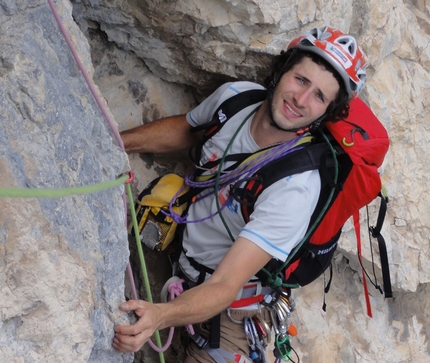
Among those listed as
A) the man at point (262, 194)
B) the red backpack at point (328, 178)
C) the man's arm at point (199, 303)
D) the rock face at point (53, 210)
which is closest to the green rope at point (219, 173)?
the man at point (262, 194)

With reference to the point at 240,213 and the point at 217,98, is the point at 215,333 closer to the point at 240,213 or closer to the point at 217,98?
the point at 240,213

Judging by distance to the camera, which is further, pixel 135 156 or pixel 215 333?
pixel 135 156

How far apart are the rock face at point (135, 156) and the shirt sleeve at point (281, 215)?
0.73 m

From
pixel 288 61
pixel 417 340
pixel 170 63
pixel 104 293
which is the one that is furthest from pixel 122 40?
pixel 417 340

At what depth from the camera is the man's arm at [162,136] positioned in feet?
13.1

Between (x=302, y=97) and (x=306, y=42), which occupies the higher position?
(x=306, y=42)

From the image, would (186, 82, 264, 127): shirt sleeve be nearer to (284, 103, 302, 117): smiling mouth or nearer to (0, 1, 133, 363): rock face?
(284, 103, 302, 117): smiling mouth

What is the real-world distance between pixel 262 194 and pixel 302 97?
610 millimetres

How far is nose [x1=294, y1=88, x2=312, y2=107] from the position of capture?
3410mm

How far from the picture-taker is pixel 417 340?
18.7ft

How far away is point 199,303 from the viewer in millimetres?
2881

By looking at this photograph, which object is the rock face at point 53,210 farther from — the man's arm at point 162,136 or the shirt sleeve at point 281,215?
the man's arm at point 162,136

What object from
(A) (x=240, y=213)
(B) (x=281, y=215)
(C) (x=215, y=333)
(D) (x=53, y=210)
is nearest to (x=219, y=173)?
(A) (x=240, y=213)

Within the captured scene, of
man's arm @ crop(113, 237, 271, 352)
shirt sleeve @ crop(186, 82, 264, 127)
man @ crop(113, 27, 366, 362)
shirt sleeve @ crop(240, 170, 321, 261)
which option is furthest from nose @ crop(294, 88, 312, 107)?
man's arm @ crop(113, 237, 271, 352)
